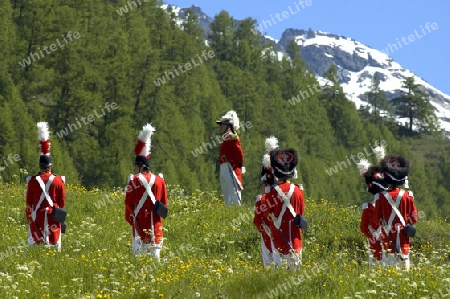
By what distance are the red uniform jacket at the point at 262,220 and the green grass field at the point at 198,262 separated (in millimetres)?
531

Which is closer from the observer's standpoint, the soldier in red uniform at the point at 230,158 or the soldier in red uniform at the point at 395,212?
the soldier in red uniform at the point at 395,212

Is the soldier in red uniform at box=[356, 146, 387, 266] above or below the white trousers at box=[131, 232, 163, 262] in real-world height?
below

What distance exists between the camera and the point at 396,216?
13.4 meters

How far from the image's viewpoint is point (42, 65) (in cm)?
6334

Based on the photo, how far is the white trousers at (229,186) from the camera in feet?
71.2

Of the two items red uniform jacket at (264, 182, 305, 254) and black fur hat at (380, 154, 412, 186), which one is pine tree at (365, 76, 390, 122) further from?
red uniform jacket at (264, 182, 305, 254)

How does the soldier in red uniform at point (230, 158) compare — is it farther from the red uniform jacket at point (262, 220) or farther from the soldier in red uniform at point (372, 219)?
the red uniform jacket at point (262, 220)

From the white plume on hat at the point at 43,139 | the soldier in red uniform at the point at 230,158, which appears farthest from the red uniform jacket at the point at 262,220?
the soldier in red uniform at the point at 230,158

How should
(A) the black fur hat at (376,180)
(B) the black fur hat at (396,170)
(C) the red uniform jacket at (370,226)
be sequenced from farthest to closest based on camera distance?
(A) the black fur hat at (376,180)
(C) the red uniform jacket at (370,226)
(B) the black fur hat at (396,170)

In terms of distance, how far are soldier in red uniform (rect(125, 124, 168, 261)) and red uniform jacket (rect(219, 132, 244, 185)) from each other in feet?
22.7

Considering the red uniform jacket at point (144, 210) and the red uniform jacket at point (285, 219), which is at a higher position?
the red uniform jacket at point (144, 210)

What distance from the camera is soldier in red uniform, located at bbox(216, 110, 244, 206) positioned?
21.0 m

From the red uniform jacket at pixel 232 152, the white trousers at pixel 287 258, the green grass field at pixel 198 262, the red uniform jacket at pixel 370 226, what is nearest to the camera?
the green grass field at pixel 198 262

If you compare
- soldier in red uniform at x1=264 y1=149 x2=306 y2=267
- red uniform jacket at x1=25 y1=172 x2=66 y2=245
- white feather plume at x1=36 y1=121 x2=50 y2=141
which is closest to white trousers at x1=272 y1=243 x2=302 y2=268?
soldier in red uniform at x1=264 y1=149 x2=306 y2=267
